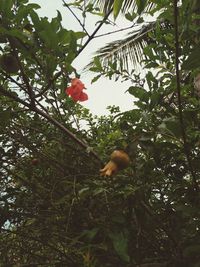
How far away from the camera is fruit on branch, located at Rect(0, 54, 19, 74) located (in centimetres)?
152

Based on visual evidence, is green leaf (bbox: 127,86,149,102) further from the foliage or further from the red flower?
the red flower

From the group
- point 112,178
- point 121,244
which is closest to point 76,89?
point 112,178

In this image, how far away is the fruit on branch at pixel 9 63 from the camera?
5.00ft

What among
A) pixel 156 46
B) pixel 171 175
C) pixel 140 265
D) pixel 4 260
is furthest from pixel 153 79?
pixel 4 260

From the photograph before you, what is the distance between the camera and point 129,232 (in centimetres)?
143

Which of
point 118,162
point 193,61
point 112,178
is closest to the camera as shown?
point 193,61

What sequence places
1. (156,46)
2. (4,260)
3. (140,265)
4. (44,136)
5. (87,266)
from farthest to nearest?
(44,136) < (4,260) < (156,46) < (140,265) < (87,266)

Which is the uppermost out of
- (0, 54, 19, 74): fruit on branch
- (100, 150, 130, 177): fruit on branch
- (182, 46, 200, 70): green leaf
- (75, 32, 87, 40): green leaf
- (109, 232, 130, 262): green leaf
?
(75, 32, 87, 40): green leaf

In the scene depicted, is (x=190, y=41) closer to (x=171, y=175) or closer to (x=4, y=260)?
(x=171, y=175)

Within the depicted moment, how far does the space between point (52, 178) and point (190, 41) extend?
Result: 2.63 ft

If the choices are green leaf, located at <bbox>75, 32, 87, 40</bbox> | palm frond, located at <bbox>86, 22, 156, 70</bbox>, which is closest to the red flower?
green leaf, located at <bbox>75, 32, 87, 40</bbox>

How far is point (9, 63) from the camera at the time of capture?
60.6 inches

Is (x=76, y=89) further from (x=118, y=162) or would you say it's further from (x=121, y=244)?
(x=121, y=244)

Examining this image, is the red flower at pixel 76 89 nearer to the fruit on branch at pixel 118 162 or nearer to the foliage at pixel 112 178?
the foliage at pixel 112 178
